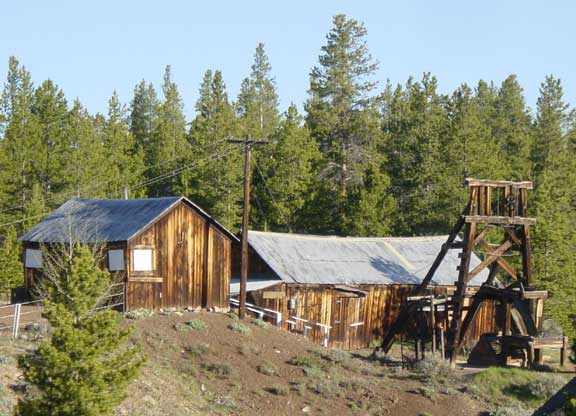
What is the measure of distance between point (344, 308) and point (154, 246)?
10.3 metres

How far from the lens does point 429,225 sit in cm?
5488

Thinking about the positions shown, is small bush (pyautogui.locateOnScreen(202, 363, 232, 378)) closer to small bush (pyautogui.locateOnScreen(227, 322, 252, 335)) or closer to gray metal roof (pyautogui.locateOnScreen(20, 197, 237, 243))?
small bush (pyautogui.locateOnScreen(227, 322, 252, 335))

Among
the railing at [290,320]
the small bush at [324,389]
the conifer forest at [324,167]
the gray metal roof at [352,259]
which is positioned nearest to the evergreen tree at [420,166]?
the conifer forest at [324,167]

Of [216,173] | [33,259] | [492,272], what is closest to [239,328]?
[33,259]

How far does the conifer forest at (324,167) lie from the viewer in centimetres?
4788

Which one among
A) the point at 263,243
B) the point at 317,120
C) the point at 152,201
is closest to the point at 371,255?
the point at 263,243

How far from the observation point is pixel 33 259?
115ft

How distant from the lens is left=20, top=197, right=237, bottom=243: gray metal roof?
3262 cm

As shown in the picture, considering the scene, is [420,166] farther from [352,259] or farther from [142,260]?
[142,260]

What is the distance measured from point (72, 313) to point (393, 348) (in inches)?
938

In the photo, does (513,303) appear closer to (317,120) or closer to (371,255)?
(371,255)

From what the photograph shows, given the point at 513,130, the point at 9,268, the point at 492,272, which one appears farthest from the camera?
the point at 513,130

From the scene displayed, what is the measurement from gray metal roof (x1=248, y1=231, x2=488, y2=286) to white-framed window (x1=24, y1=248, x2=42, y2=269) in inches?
377

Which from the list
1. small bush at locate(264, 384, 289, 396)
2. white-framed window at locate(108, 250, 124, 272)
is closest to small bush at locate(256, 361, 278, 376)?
small bush at locate(264, 384, 289, 396)
